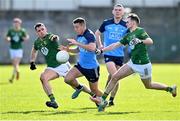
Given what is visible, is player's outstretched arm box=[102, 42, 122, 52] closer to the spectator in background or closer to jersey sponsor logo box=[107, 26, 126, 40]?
jersey sponsor logo box=[107, 26, 126, 40]

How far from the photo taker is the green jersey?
14984 mm

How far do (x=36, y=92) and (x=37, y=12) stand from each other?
32.1m

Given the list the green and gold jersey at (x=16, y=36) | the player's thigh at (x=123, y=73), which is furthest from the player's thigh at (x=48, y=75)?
the green and gold jersey at (x=16, y=36)

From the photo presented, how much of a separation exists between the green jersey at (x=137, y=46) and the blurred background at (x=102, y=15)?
36397 mm

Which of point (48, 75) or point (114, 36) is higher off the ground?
point (114, 36)

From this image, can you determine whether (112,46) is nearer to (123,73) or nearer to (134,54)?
(134,54)

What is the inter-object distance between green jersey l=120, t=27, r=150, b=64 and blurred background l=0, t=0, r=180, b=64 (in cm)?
3640

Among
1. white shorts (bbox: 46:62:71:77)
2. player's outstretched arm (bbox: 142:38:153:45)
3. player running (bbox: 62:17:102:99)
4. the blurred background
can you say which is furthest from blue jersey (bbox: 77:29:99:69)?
the blurred background

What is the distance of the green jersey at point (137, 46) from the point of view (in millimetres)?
14984

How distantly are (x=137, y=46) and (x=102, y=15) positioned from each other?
126 feet

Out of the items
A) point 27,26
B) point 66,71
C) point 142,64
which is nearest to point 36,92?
point 66,71

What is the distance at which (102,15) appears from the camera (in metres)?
53.4

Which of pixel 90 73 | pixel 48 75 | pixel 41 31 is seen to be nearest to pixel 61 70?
pixel 48 75

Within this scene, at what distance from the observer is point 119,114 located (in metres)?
14.4
